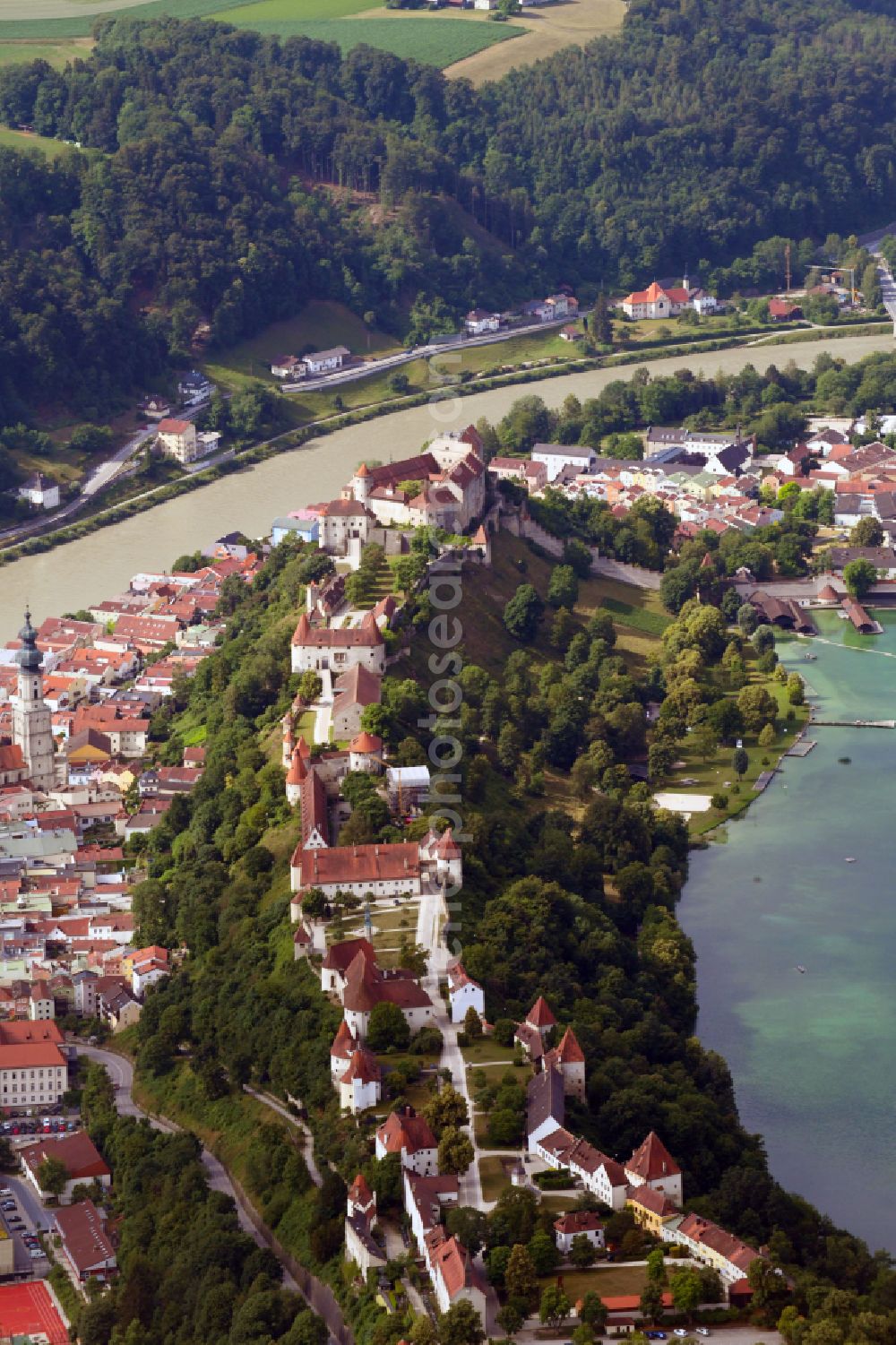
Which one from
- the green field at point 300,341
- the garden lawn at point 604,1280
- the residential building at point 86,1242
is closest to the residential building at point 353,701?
the residential building at point 86,1242

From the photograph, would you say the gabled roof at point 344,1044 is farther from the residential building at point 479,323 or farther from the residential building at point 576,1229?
the residential building at point 479,323

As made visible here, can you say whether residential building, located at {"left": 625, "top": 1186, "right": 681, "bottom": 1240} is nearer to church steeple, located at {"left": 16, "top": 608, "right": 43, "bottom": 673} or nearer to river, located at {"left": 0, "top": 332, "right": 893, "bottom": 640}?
church steeple, located at {"left": 16, "top": 608, "right": 43, "bottom": 673}

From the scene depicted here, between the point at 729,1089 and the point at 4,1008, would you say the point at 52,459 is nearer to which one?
the point at 4,1008

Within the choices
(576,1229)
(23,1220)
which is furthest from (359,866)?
(576,1229)

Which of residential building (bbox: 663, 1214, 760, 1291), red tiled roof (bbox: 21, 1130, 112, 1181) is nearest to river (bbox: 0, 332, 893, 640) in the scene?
red tiled roof (bbox: 21, 1130, 112, 1181)

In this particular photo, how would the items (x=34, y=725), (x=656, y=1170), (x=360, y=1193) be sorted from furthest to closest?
(x=34, y=725) → (x=656, y=1170) → (x=360, y=1193)

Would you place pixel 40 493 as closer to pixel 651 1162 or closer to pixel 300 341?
pixel 300 341
